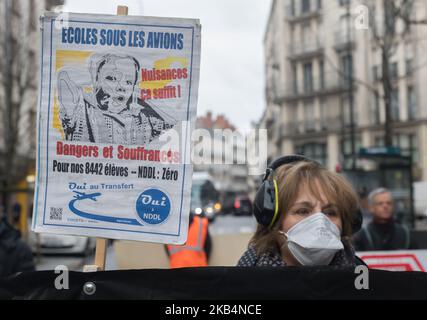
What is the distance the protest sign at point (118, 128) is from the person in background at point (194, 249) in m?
2.60

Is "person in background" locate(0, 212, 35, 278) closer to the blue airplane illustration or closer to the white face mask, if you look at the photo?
the blue airplane illustration

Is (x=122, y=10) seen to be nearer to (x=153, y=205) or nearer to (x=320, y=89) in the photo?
(x=153, y=205)

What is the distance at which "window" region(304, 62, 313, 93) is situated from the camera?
157 feet

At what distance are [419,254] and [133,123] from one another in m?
2.80

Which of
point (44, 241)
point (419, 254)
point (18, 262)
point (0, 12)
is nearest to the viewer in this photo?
point (419, 254)

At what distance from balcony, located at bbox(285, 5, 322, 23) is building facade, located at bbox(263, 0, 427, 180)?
3.1 inches

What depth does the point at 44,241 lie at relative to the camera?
1562 cm

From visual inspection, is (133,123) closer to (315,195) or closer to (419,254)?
(315,195)

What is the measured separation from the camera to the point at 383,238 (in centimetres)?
552

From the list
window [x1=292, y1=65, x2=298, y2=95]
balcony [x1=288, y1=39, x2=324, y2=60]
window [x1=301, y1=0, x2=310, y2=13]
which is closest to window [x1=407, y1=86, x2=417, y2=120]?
balcony [x1=288, y1=39, x2=324, y2=60]

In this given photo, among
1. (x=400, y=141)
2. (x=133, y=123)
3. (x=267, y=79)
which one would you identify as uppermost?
(x=267, y=79)

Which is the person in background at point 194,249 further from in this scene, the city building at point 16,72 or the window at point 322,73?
the window at point 322,73

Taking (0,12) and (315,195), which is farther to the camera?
(0,12)
